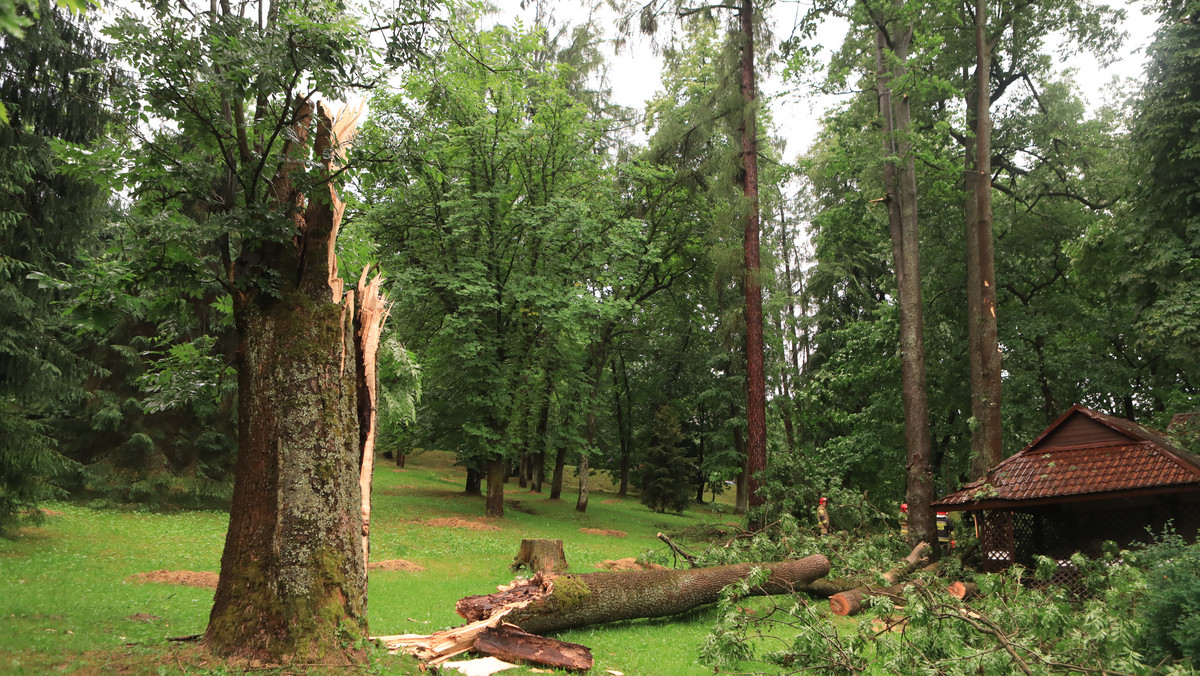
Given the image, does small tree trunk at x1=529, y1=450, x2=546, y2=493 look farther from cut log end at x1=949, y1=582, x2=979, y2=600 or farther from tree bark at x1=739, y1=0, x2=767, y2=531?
cut log end at x1=949, y1=582, x2=979, y2=600

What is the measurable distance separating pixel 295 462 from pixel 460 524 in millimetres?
14536

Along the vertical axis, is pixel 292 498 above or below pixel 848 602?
above

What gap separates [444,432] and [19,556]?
1188 cm

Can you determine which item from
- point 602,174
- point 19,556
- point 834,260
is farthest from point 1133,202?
point 19,556

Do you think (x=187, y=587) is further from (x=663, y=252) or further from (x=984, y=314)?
(x=663, y=252)

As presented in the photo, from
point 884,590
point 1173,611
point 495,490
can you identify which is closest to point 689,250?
point 495,490

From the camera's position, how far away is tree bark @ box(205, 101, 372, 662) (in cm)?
609

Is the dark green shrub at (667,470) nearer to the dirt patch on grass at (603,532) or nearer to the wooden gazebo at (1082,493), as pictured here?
the dirt patch on grass at (603,532)

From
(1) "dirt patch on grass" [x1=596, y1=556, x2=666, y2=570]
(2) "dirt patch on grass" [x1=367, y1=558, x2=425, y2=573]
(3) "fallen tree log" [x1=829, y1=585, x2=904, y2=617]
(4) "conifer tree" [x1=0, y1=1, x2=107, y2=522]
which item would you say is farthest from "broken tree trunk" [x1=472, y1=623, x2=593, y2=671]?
(4) "conifer tree" [x1=0, y1=1, x2=107, y2=522]

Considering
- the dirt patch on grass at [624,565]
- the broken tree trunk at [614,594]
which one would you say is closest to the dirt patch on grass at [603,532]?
the dirt patch on grass at [624,565]

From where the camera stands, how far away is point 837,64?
1978 centimetres

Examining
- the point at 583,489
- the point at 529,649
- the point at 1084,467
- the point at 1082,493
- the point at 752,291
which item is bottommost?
the point at 529,649

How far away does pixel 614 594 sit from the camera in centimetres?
942

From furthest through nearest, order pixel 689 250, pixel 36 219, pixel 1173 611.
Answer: pixel 689 250 < pixel 36 219 < pixel 1173 611
